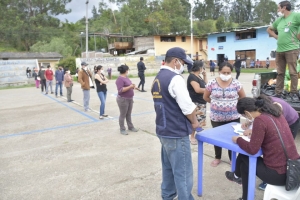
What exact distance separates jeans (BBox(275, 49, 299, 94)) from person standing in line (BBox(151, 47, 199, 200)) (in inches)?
107

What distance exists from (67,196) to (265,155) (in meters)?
2.43

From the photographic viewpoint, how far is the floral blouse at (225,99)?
3611 millimetres

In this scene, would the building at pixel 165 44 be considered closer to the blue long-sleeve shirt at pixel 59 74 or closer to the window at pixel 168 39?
the window at pixel 168 39

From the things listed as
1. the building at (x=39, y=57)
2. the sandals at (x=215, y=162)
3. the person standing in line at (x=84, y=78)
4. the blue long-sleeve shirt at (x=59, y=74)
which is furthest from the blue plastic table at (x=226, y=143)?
the building at (x=39, y=57)

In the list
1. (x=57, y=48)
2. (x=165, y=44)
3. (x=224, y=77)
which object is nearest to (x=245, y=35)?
(x=165, y=44)

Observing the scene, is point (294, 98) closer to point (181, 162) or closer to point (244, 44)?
point (181, 162)

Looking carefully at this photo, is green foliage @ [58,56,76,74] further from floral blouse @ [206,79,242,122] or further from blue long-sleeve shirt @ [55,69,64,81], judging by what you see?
floral blouse @ [206,79,242,122]

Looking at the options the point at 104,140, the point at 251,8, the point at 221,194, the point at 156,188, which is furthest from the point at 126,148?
the point at 251,8

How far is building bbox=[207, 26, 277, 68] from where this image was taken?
30342mm

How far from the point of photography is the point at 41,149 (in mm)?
5066

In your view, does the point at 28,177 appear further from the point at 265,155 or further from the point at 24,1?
the point at 24,1

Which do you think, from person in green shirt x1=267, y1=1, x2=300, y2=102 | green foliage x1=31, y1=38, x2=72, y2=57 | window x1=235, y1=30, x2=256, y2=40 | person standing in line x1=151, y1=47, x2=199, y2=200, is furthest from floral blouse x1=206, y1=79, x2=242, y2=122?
green foliage x1=31, y1=38, x2=72, y2=57

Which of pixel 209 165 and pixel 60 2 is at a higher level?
pixel 60 2

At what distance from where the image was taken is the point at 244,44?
32.8 m
